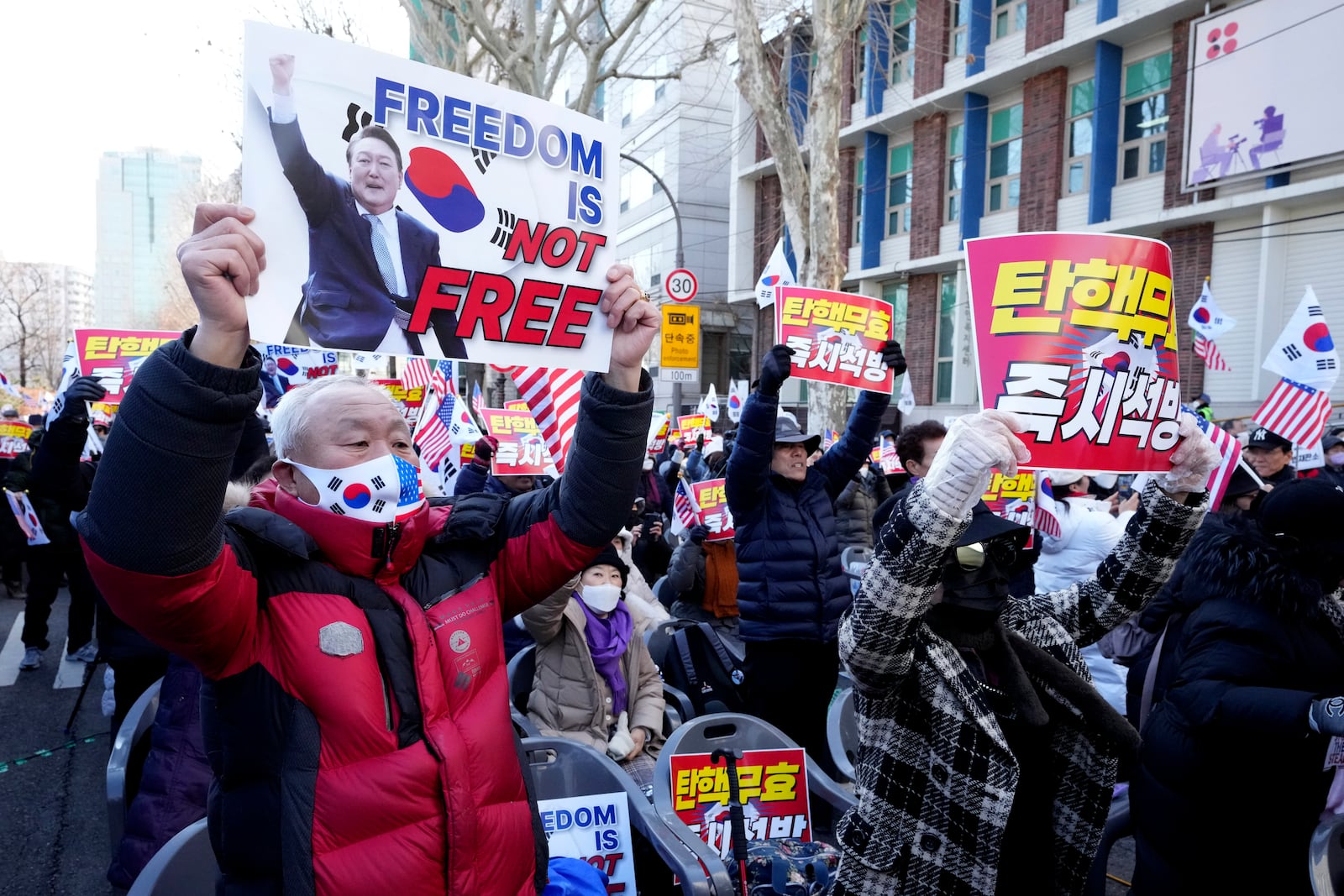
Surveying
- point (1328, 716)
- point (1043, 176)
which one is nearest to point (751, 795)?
point (1328, 716)

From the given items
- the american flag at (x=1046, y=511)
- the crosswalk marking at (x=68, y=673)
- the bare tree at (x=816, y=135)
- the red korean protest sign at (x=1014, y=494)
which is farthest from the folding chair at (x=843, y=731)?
the bare tree at (x=816, y=135)

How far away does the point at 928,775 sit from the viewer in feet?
7.07

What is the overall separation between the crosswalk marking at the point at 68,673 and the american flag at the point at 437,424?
3.18m

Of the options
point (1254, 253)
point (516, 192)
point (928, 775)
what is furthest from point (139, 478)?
point (1254, 253)

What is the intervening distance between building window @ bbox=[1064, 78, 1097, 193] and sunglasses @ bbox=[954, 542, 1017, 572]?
59.0 feet

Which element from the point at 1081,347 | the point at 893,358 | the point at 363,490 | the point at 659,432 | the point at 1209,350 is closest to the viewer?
the point at 363,490

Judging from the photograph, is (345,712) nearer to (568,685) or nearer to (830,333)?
(568,685)

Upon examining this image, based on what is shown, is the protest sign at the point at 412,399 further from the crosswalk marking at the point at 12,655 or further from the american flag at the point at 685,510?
the crosswalk marking at the point at 12,655

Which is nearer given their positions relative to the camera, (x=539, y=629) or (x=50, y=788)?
(x=539, y=629)

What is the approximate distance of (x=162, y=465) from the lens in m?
1.29

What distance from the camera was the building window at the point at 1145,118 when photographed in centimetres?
1634

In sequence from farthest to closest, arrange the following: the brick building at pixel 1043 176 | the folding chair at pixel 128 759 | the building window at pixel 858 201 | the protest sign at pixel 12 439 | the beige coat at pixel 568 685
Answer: the building window at pixel 858 201
the brick building at pixel 1043 176
the protest sign at pixel 12 439
the beige coat at pixel 568 685
the folding chair at pixel 128 759

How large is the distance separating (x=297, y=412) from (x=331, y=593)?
0.38 meters

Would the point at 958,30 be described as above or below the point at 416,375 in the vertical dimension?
above
